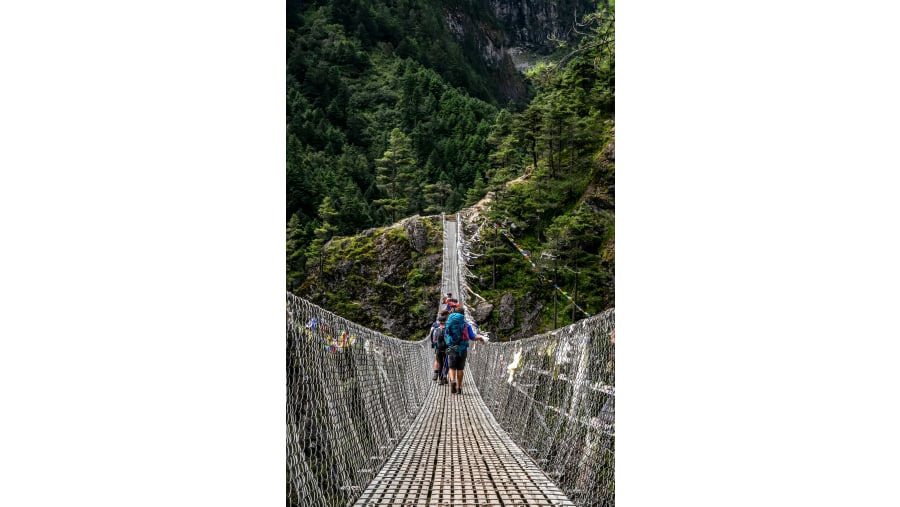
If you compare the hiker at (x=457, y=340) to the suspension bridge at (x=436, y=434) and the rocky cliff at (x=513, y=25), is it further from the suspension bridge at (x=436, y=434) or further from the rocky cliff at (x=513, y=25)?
the rocky cliff at (x=513, y=25)

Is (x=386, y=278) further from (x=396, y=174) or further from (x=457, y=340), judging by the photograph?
(x=457, y=340)

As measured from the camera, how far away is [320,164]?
7.29m

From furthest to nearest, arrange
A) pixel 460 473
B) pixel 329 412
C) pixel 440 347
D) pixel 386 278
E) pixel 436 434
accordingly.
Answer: pixel 386 278, pixel 440 347, pixel 436 434, pixel 460 473, pixel 329 412

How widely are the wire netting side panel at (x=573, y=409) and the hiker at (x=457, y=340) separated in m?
0.71

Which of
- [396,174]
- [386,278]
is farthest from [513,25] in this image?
[396,174]

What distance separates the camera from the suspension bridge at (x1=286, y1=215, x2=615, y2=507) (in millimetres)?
1770

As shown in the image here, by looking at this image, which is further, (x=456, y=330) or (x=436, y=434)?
(x=456, y=330)

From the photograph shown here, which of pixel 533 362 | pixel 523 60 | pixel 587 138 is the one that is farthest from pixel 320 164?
pixel 533 362

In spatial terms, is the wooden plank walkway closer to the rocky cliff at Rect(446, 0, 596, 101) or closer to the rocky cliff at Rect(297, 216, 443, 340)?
the rocky cliff at Rect(297, 216, 443, 340)

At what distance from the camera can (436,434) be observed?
2.77 metres

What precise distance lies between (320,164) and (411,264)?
5.38m

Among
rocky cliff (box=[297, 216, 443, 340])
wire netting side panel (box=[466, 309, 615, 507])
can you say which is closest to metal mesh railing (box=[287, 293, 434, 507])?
wire netting side panel (box=[466, 309, 615, 507])

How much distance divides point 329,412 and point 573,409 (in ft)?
2.81

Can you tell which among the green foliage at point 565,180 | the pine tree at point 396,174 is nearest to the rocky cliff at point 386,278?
the pine tree at point 396,174
